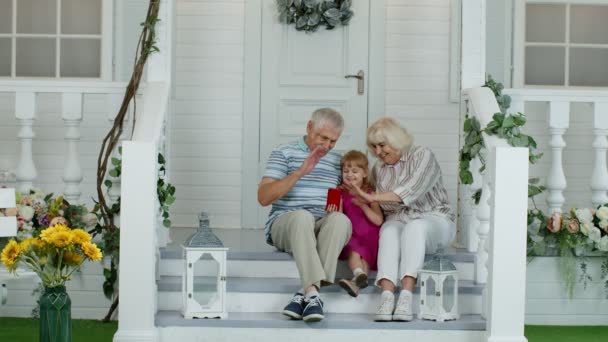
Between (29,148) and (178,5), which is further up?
(178,5)

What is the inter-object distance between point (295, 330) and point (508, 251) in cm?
104

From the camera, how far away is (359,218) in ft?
18.1

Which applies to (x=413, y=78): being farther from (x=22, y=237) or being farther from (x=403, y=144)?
(x=22, y=237)

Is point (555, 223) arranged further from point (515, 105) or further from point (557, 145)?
point (515, 105)

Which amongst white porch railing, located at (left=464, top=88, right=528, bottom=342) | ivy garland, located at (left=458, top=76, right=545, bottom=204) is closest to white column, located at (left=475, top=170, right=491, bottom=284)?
ivy garland, located at (left=458, top=76, right=545, bottom=204)

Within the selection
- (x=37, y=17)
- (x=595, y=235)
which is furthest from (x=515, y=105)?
(x=37, y=17)

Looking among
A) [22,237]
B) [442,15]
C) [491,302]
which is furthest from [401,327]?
[442,15]

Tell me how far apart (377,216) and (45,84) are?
6.20ft

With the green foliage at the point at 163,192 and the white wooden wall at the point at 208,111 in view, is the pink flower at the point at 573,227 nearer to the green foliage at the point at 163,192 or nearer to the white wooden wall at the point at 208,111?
the green foliage at the point at 163,192

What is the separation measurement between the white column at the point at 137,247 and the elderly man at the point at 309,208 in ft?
2.02

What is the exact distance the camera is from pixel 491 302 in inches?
197

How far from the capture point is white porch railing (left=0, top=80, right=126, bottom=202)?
5.84m

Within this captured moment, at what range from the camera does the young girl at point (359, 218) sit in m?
5.42

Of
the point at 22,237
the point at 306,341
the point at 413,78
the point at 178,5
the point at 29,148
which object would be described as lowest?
the point at 306,341
